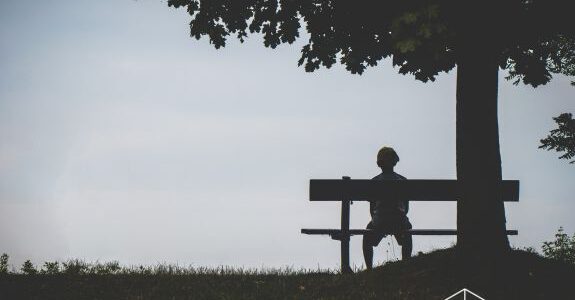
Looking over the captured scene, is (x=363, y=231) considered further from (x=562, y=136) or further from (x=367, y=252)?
(x=562, y=136)

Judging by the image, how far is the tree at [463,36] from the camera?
19.9ft

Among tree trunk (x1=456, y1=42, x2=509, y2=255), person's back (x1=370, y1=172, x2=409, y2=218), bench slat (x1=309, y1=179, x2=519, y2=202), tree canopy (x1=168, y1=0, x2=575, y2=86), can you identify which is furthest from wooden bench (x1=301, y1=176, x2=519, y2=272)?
tree canopy (x1=168, y1=0, x2=575, y2=86)

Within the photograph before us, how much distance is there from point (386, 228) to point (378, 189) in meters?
0.62

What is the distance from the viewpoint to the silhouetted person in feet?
26.3

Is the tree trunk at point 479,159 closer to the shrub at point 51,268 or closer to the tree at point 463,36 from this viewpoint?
the tree at point 463,36

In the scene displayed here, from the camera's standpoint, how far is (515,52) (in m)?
7.83

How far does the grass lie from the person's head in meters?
1.73

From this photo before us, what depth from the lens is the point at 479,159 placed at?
6.73 metres

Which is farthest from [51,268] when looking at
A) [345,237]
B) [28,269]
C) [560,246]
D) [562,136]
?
[560,246]

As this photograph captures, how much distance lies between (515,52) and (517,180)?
204 cm

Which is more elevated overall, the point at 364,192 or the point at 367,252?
the point at 364,192

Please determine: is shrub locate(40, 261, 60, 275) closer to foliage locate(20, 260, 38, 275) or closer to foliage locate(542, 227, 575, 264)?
foliage locate(20, 260, 38, 275)

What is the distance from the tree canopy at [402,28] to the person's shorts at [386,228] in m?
2.39

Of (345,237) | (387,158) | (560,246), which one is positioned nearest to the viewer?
(345,237)
